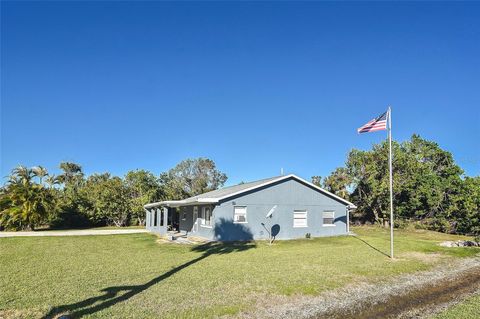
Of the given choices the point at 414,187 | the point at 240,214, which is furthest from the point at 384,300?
the point at 414,187

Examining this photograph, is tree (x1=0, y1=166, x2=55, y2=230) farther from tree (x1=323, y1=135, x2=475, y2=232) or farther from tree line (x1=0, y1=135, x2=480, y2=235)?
tree (x1=323, y1=135, x2=475, y2=232)

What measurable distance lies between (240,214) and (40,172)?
2671cm

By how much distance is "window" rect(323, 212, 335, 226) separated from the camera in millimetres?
22500

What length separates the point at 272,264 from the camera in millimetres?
11586

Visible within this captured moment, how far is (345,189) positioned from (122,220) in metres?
25.5

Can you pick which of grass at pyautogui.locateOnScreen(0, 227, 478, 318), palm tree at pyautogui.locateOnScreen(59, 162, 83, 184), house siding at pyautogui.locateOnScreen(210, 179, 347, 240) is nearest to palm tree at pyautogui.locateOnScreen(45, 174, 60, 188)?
palm tree at pyautogui.locateOnScreen(59, 162, 83, 184)

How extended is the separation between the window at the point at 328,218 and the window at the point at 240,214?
6.42 metres

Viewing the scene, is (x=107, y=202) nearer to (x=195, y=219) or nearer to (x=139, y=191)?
(x=139, y=191)

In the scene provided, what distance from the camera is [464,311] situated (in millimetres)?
6625

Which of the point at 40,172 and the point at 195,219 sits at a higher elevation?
the point at 40,172

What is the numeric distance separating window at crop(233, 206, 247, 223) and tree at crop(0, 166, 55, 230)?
19.8 metres

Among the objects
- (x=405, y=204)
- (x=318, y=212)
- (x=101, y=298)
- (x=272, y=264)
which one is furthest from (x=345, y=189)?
(x=101, y=298)

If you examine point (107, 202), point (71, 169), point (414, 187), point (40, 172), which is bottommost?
point (107, 202)

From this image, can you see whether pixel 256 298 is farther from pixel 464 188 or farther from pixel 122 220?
pixel 122 220
